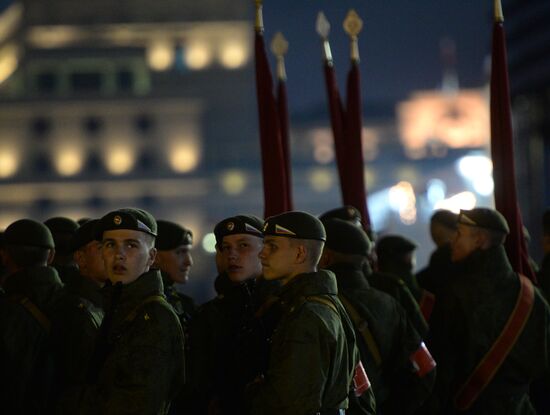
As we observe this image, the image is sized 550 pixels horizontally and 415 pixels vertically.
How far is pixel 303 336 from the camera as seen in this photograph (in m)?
3.37

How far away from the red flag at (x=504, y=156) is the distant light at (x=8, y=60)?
56.0 m

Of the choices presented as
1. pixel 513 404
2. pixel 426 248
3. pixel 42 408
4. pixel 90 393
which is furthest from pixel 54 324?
pixel 426 248

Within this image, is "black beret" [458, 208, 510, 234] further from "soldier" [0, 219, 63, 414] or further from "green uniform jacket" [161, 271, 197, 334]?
"soldier" [0, 219, 63, 414]

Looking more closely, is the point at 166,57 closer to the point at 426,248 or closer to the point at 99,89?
the point at 99,89

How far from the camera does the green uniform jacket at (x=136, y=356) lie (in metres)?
3.30

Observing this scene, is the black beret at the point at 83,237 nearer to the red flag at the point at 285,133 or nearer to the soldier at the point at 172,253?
the soldier at the point at 172,253

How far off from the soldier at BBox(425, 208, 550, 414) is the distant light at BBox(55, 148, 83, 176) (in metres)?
52.4

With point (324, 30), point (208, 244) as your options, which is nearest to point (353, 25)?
point (324, 30)

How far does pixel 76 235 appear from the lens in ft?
16.0

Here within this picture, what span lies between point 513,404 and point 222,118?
54.6 meters

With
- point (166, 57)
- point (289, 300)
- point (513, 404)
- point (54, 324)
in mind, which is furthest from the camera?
point (166, 57)

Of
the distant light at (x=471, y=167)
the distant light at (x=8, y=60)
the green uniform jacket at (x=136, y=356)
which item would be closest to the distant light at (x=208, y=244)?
the distant light at (x=8, y=60)

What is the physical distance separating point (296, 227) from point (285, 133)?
3.58m

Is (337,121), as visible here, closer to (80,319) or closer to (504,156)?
(504,156)
